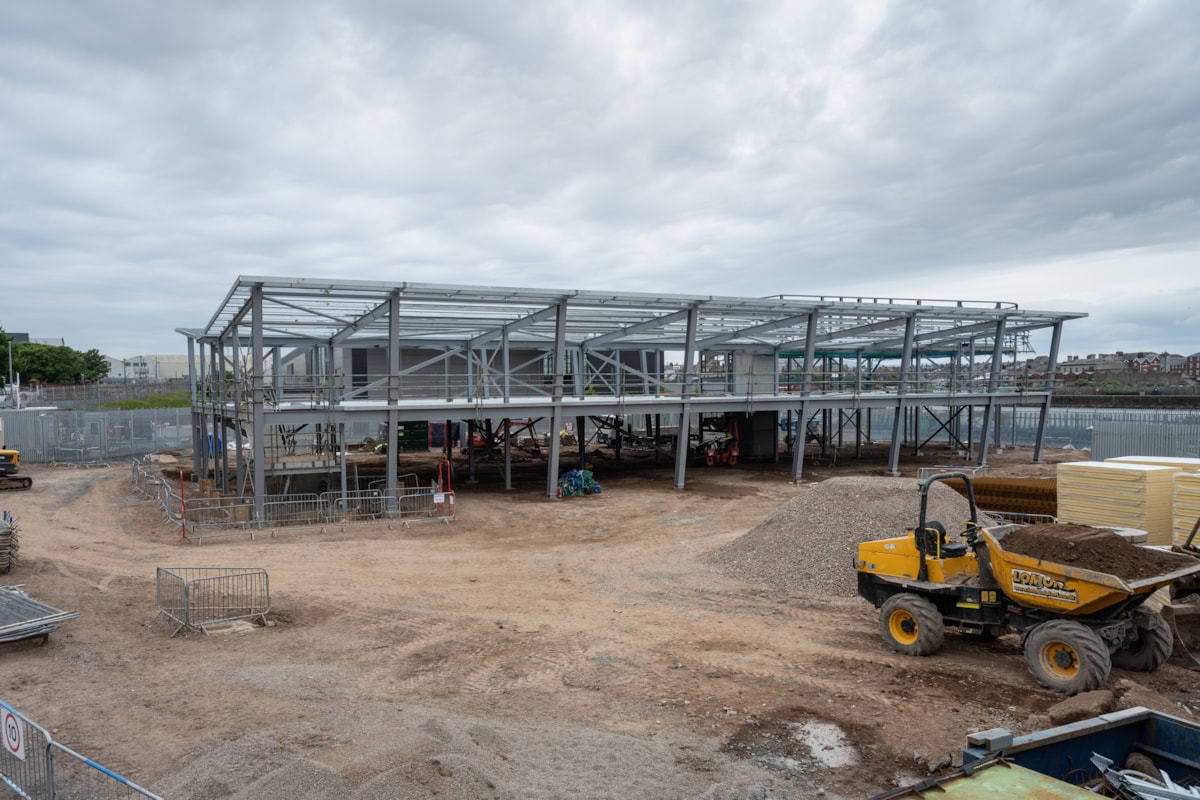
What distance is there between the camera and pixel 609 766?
7078 mm

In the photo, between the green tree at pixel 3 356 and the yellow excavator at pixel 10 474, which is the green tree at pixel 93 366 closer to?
the green tree at pixel 3 356

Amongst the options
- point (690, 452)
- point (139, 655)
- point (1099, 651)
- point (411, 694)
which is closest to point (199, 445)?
point (690, 452)

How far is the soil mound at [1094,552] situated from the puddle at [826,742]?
11.1ft

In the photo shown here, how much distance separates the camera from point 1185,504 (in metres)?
14.0

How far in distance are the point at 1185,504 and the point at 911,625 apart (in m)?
7.68

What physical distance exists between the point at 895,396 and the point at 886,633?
2444 centimetres

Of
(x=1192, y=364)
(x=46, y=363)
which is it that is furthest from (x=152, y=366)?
(x=1192, y=364)

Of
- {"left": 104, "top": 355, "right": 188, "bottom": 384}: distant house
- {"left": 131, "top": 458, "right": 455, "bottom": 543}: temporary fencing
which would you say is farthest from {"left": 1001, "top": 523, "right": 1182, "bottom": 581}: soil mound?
{"left": 104, "top": 355, "right": 188, "bottom": 384}: distant house

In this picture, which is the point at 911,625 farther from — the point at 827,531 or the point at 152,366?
the point at 152,366

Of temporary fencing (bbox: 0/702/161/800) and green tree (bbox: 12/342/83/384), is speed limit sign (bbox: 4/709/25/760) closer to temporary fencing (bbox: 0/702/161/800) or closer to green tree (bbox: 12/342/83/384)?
temporary fencing (bbox: 0/702/161/800)

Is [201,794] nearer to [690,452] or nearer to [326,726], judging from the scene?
[326,726]

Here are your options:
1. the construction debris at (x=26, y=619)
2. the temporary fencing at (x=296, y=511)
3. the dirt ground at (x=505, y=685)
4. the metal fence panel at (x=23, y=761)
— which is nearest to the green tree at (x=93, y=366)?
the temporary fencing at (x=296, y=511)

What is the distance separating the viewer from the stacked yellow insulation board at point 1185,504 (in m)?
13.9

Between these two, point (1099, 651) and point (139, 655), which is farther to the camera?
point (139, 655)
